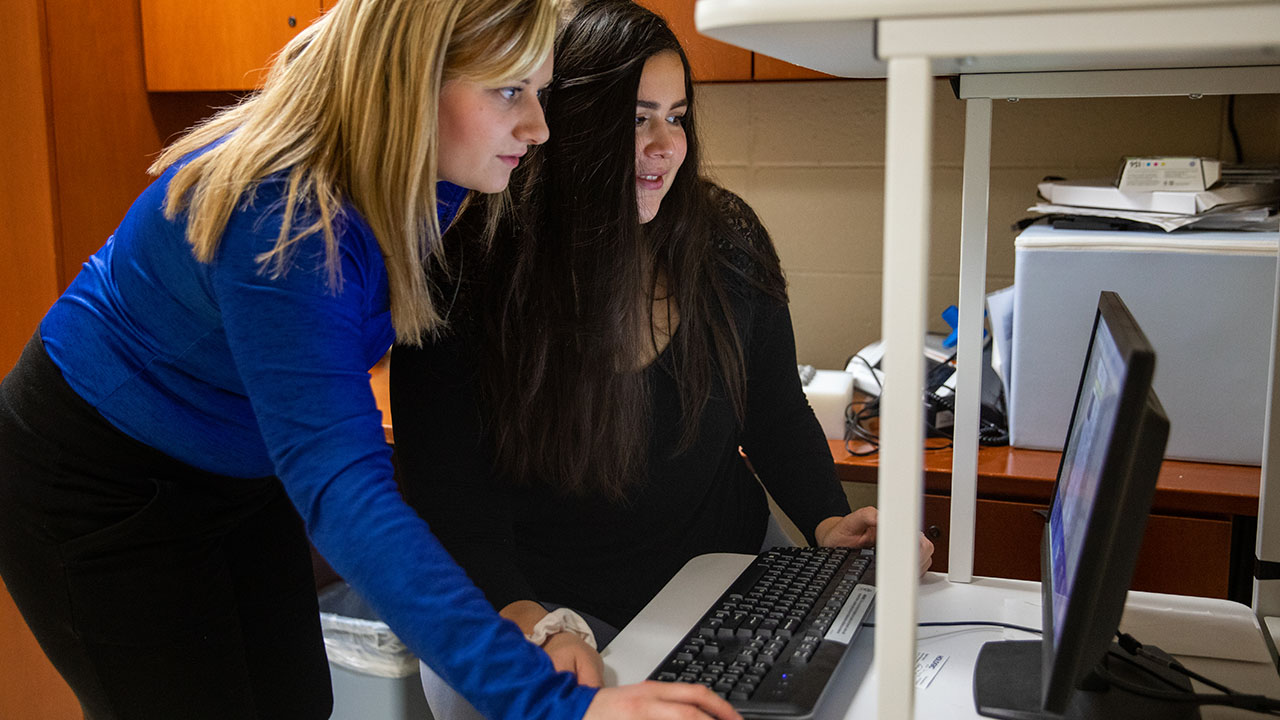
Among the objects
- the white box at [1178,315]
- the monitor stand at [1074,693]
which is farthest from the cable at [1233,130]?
the monitor stand at [1074,693]

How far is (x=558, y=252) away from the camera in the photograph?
130 cm

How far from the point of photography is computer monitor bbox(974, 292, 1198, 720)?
2.04 feet

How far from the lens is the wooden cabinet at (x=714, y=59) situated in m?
2.00

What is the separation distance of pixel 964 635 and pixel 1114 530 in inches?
15.2

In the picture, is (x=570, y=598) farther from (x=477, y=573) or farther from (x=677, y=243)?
(x=677, y=243)

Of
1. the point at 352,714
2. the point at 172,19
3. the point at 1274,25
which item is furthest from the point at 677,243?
the point at 172,19

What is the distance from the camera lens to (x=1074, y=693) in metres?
0.78

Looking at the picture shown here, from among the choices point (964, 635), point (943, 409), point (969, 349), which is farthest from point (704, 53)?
point (964, 635)

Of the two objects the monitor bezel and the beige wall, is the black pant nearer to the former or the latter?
the monitor bezel

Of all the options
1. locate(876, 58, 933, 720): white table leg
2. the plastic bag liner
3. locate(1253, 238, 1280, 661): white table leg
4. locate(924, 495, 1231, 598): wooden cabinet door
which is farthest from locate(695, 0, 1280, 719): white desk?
the plastic bag liner

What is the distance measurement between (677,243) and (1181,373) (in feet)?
2.87

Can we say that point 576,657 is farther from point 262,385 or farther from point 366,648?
point 366,648

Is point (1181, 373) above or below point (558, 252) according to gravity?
below

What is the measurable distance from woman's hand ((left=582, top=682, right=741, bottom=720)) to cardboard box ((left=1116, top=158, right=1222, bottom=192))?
53.9 inches
